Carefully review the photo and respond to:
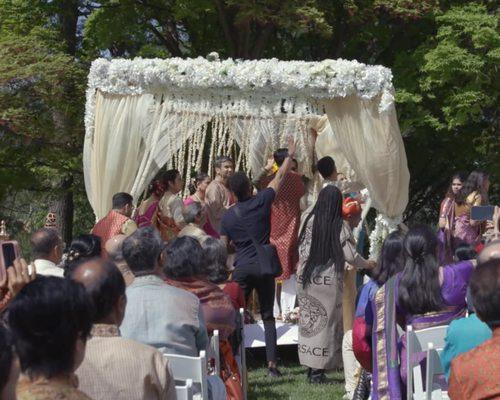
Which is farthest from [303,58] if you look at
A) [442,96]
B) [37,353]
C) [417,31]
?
[37,353]

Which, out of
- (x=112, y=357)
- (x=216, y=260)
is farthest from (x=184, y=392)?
(x=216, y=260)

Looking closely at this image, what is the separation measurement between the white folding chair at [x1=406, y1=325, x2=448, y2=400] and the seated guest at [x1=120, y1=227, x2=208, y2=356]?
3.85 ft

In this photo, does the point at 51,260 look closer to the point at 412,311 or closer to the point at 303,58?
the point at 412,311

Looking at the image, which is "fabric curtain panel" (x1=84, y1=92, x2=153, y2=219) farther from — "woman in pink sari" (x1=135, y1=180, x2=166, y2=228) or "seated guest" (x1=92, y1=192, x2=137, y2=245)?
"seated guest" (x1=92, y1=192, x2=137, y2=245)

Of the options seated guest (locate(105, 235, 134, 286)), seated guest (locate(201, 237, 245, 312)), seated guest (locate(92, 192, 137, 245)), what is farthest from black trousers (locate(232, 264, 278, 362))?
seated guest (locate(105, 235, 134, 286))

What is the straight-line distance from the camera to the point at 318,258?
29.1ft

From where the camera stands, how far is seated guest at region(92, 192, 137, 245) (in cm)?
946

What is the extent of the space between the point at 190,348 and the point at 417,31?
15.2m

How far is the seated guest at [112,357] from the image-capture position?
3957mm

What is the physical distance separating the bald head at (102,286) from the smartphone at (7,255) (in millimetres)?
509

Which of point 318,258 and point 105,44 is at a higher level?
point 105,44

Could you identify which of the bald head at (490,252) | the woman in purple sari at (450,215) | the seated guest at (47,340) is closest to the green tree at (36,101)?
the woman in purple sari at (450,215)

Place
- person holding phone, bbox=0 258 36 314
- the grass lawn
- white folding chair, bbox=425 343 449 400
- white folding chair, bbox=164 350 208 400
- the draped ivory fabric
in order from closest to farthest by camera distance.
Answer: person holding phone, bbox=0 258 36 314
white folding chair, bbox=164 350 208 400
white folding chair, bbox=425 343 449 400
the grass lawn
the draped ivory fabric

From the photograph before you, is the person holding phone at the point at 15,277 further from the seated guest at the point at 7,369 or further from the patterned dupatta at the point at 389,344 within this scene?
the patterned dupatta at the point at 389,344
